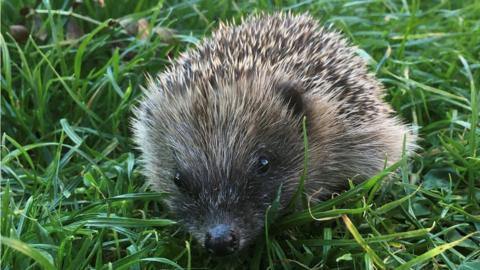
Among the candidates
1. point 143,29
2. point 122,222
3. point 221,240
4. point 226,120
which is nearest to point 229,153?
point 226,120

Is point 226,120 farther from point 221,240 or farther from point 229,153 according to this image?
point 221,240

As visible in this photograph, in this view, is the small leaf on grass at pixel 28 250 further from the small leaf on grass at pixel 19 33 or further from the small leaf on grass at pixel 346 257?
the small leaf on grass at pixel 19 33

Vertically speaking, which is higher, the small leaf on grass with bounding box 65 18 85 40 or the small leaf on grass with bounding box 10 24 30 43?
the small leaf on grass with bounding box 10 24 30 43

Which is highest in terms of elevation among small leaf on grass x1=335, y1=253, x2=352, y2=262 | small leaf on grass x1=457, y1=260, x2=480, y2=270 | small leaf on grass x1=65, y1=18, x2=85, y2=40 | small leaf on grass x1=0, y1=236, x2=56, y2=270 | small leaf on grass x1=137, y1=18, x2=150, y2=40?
small leaf on grass x1=65, y1=18, x2=85, y2=40

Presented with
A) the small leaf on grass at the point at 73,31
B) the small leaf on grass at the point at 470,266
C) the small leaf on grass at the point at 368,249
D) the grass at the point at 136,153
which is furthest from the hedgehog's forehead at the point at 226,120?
the small leaf on grass at the point at 73,31

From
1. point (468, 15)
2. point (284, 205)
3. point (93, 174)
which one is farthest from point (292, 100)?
point (468, 15)

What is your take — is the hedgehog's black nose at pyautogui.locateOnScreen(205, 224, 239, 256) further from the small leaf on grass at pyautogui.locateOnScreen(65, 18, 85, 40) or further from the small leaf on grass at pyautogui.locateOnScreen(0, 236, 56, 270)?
the small leaf on grass at pyautogui.locateOnScreen(65, 18, 85, 40)

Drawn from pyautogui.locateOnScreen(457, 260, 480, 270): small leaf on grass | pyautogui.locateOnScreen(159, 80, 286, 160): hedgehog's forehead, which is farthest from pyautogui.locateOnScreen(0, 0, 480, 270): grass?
pyautogui.locateOnScreen(159, 80, 286, 160): hedgehog's forehead
